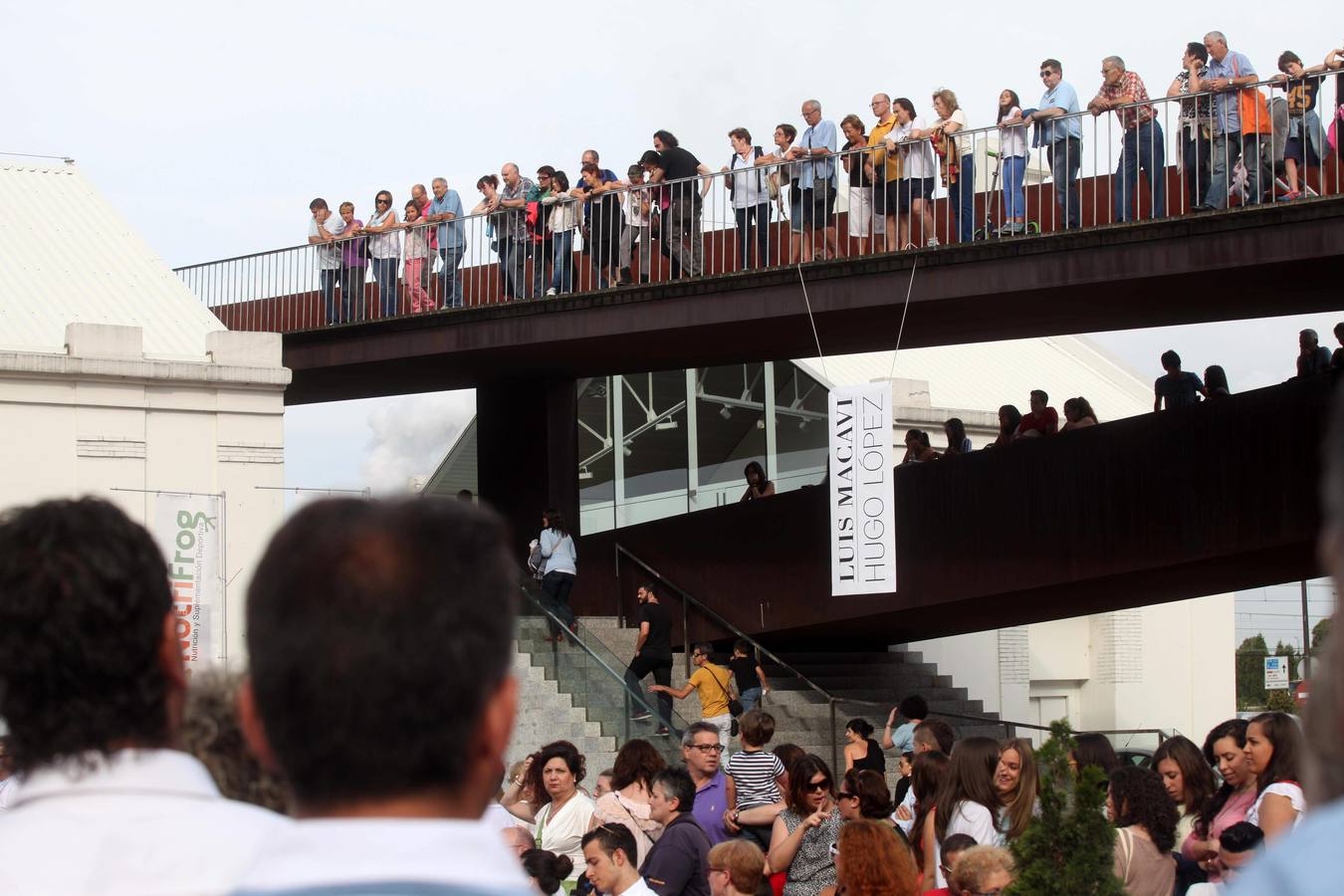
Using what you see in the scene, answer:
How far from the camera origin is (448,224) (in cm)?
2133

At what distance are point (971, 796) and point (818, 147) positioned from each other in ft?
35.5

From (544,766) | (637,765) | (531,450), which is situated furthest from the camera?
(531,450)

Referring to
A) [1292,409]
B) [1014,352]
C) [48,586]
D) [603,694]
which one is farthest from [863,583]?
[1014,352]

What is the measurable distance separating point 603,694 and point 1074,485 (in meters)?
5.81

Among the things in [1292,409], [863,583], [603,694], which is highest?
[1292,409]

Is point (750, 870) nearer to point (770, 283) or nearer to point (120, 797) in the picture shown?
point (120, 797)

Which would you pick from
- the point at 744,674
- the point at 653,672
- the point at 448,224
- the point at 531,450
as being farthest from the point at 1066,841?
the point at 531,450

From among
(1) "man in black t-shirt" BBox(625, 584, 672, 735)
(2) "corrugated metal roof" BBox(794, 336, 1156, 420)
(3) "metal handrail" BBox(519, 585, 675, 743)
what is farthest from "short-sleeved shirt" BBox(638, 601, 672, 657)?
(2) "corrugated metal roof" BBox(794, 336, 1156, 420)

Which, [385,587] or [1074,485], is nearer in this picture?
[385,587]

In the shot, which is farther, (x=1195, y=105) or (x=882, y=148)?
(x=882, y=148)

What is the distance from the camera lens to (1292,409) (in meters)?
17.8

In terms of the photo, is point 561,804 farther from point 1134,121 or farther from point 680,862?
point 1134,121

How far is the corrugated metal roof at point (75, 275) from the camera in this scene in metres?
22.2

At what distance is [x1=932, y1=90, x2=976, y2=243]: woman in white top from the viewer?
1711cm
